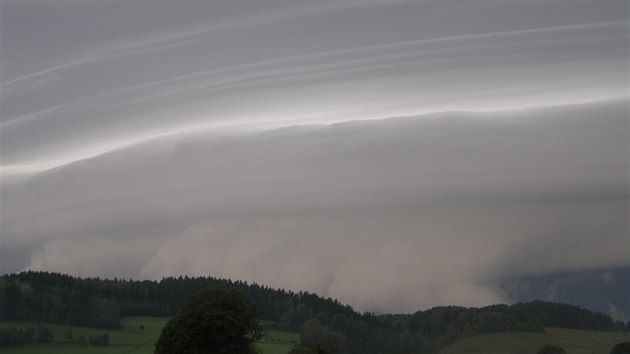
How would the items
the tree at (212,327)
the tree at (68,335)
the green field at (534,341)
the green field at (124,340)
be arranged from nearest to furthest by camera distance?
the tree at (212,327) < the green field at (534,341) < the green field at (124,340) < the tree at (68,335)

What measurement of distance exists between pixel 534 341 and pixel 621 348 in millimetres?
15011

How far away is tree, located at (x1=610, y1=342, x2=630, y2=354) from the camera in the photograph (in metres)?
82.7

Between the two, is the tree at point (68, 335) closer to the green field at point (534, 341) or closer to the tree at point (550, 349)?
the green field at point (534, 341)

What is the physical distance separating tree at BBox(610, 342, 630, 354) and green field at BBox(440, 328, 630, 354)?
1.92 meters

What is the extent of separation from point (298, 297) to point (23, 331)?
4905 cm

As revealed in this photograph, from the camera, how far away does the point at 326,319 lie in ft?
395

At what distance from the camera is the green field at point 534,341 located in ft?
290

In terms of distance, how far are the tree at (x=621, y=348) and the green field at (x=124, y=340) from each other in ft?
125

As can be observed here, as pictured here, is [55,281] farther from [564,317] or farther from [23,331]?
[564,317]

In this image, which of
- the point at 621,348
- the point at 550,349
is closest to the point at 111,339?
the point at 550,349

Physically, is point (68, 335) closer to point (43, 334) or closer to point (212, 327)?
point (43, 334)

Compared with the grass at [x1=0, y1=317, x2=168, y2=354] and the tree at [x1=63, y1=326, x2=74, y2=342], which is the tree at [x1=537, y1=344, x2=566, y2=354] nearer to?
the grass at [x1=0, y1=317, x2=168, y2=354]

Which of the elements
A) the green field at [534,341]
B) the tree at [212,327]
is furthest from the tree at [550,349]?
the tree at [212,327]

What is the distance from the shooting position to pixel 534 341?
97.3 meters
